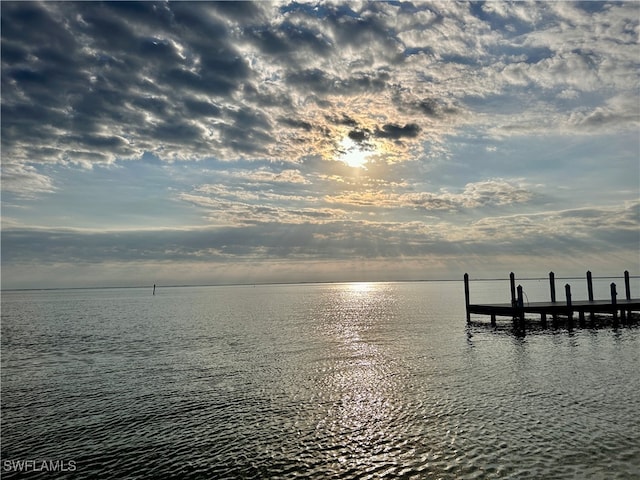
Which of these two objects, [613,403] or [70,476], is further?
[613,403]

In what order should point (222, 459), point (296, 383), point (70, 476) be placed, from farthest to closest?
1. point (296, 383)
2. point (222, 459)
3. point (70, 476)

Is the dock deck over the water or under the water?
over

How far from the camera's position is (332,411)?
19031 millimetres

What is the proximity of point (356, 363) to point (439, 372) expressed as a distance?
6604mm

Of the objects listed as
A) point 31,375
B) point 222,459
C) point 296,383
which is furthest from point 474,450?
point 31,375

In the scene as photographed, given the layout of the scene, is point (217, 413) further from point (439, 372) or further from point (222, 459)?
point (439, 372)

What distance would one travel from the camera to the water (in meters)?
13.5

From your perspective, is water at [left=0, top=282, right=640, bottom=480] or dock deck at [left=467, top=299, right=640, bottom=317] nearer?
water at [left=0, top=282, right=640, bottom=480]

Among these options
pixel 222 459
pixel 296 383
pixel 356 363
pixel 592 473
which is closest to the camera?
pixel 592 473

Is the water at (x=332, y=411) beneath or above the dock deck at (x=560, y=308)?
beneath

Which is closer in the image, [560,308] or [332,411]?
[332,411]

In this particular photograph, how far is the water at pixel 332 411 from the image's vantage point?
13.5 meters

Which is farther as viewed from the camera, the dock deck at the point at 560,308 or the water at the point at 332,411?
the dock deck at the point at 560,308

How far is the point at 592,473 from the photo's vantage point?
12.2m
